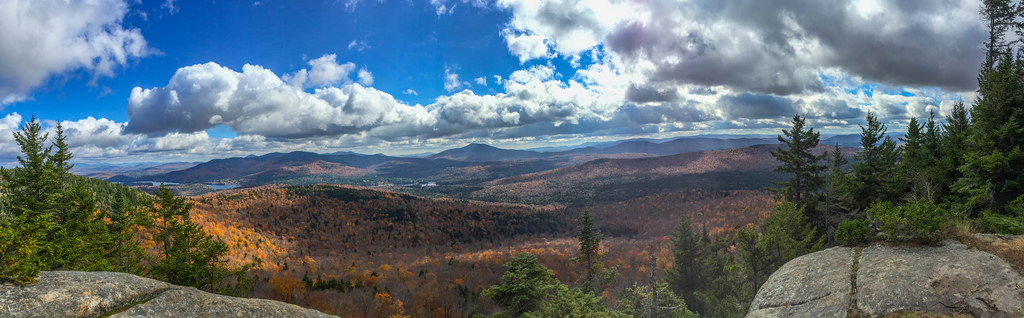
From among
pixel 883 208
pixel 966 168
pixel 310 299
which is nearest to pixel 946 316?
pixel 883 208

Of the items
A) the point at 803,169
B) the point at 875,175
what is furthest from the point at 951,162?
the point at 803,169

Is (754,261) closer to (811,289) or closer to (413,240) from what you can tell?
(811,289)

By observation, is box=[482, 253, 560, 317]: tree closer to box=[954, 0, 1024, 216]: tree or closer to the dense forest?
the dense forest

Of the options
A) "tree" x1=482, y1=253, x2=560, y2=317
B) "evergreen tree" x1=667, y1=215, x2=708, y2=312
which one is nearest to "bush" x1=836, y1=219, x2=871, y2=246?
"tree" x1=482, y1=253, x2=560, y2=317

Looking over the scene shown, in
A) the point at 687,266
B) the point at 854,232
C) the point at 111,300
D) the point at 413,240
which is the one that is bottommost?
the point at 413,240

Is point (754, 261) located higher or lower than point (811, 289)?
lower
